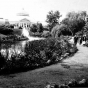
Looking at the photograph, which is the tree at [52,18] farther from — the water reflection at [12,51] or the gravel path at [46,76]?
the gravel path at [46,76]

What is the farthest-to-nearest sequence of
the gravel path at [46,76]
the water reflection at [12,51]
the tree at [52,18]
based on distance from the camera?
1. the tree at [52,18]
2. the water reflection at [12,51]
3. the gravel path at [46,76]

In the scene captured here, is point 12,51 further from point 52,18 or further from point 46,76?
point 52,18

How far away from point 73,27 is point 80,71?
30819 millimetres

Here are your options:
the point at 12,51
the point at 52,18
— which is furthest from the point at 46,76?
the point at 52,18

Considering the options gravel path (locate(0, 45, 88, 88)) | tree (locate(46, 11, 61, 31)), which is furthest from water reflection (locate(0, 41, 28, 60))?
tree (locate(46, 11, 61, 31))

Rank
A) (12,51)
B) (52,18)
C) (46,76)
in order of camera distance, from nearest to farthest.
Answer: (46,76) → (12,51) → (52,18)

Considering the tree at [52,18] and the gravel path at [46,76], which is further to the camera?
the tree at [52,18]

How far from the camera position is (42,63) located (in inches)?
447

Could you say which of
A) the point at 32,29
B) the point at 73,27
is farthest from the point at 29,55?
the point at 32,29

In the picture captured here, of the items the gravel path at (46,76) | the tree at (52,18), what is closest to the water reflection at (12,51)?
the gravel path at (46,76)

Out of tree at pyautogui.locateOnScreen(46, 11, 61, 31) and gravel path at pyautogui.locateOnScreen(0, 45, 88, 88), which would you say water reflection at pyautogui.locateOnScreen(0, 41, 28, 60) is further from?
tree at pyautogui.locateOnScreen(46, 11, 61, 31)

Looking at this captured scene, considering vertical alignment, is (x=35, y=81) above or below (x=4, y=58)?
below

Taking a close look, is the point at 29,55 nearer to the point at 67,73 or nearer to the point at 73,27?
the point at 67,73

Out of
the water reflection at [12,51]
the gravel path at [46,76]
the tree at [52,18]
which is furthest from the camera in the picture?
the tree at [52,18]
